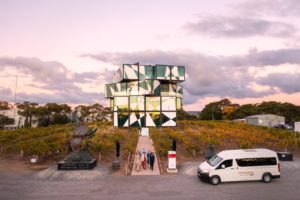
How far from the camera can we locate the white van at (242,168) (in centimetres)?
1938

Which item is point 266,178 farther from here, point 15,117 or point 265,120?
point 15,117

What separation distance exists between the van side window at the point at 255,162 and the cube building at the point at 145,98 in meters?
46.5

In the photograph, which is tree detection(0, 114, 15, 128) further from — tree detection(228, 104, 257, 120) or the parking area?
the parking area

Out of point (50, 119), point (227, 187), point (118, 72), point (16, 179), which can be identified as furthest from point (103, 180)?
point (50, 119)

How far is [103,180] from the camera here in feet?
67.6

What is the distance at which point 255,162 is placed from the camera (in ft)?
65.4

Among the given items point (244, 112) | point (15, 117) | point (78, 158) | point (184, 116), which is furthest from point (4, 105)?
point (78, 158)

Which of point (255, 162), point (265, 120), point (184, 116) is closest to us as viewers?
point (255, 162)

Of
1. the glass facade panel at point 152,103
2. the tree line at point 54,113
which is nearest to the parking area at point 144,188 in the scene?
the glass facade panel at point 152,103

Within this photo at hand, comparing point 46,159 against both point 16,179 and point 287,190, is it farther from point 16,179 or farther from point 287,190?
point 287,190

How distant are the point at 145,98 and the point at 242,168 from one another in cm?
4784

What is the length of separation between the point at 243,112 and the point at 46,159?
9728cm

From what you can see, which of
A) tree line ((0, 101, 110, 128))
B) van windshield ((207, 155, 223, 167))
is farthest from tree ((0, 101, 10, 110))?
van windshield ((207, 155, 223, 167))

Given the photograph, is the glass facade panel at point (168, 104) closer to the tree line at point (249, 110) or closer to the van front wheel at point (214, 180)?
the van front wheel at point (214, 180)
